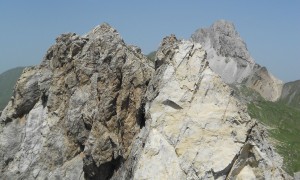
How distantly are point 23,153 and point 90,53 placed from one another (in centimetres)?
1627

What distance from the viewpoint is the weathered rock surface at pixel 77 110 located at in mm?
53781

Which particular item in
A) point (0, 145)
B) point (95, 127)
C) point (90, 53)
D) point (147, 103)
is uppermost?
point (90, 53)

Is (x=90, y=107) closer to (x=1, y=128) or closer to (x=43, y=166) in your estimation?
(x=43, y=166)

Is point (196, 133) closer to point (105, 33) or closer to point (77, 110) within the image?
point (77, 110)

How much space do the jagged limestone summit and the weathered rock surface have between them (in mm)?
127

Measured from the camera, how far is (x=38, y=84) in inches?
2576

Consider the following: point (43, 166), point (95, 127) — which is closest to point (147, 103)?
point (95, 127)

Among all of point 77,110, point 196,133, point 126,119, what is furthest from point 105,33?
point 196,133

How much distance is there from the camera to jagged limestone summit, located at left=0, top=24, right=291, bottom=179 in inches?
1556

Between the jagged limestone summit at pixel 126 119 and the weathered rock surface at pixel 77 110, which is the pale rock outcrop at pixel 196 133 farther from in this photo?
the weathered rock surface at pixel 77 110

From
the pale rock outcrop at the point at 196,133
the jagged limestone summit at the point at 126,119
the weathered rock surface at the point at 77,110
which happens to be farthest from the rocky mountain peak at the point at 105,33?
the pale rock outcrop at the point at 196,133

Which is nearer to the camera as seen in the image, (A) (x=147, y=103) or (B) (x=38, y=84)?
(A) (x=147, y=103)

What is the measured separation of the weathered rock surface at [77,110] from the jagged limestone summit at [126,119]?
0.13 m


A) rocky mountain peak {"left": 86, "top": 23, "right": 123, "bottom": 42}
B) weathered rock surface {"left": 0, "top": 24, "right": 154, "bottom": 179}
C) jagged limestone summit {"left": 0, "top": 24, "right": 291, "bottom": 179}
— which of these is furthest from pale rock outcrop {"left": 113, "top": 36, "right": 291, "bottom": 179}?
rocky mountain peak {"left": 86, "top": 23, "right": 123, "bottom": 42}
